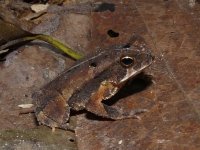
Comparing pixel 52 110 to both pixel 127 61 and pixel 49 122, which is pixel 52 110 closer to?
pixel 49 122

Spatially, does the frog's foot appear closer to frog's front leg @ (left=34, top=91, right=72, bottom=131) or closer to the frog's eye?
frog's front leg @ (left=34, top=91, right=72, bottom=131)

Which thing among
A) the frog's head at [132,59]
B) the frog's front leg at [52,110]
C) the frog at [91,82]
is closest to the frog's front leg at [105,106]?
the frog at [91,82]

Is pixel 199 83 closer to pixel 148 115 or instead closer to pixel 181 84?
pixel 181 84

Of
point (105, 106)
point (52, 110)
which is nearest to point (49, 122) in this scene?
point (52, 110)

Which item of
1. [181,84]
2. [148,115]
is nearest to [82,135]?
[148,115]

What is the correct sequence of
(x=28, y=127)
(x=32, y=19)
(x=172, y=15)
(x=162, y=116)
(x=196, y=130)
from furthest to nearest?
(x=32, y=19)
(x=172, y=15)
(x=28, y=127)
(x=162, y=116)
(x=196, y=130)

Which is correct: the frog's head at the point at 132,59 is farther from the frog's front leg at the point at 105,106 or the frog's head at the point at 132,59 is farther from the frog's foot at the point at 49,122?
the frog's foot at the point at 49,122
